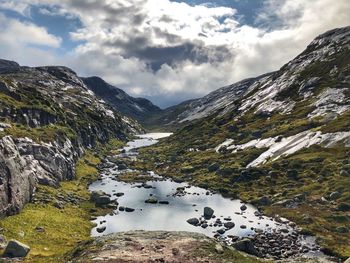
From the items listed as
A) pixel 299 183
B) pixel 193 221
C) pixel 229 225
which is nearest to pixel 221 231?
pixel 229 225

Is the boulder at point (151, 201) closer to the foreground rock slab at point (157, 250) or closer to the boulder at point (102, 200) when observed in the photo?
the boulder at point (102, 200)

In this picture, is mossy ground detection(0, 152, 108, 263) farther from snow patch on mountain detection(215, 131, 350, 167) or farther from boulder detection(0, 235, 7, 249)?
snow patch on mountain detection(215, 131, 350, 167)

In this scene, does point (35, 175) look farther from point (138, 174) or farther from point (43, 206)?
point (138, 174)

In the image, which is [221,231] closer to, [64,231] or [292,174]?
[64,231]

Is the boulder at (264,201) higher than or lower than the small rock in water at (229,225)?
higher

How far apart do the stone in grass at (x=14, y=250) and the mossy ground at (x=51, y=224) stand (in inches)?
57.7

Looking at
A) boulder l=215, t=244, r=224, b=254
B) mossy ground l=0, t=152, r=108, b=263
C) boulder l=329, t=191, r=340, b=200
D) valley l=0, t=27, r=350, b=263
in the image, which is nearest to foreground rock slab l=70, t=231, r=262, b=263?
boulder l=215, t=244, r=224, b=254

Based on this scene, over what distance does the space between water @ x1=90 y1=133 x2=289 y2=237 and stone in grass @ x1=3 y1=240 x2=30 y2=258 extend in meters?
27.0

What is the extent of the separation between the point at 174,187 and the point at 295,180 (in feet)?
151

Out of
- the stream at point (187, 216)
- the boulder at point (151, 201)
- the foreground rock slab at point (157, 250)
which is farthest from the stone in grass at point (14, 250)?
the boulder at point (151, 201)

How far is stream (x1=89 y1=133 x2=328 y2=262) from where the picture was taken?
96562 millimetres

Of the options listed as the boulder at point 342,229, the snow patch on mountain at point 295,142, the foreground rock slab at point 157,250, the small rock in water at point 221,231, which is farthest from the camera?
the snow patch on mountain at point 295,142

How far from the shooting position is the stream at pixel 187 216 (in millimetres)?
96562

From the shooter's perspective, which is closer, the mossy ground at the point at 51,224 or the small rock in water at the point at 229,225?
the mossy ground at the point at 51,224
